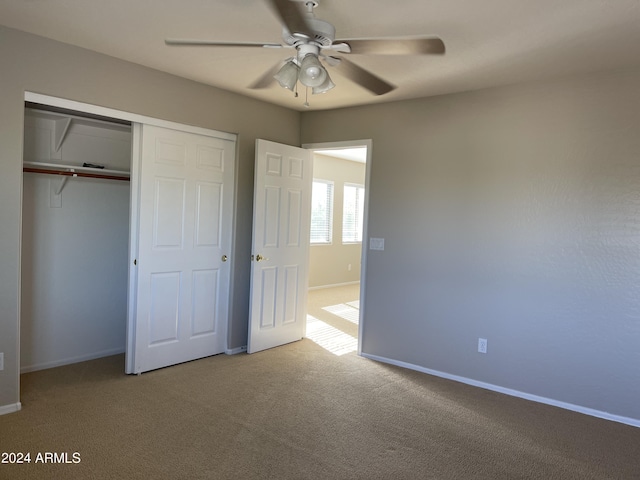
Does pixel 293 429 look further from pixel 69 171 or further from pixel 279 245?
pixel 69 171

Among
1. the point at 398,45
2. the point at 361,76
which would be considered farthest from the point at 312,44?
the point at 361,76

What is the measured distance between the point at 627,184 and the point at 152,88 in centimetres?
358

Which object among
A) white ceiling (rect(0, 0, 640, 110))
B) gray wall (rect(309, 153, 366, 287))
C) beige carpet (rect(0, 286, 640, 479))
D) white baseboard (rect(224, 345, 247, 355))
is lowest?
beige carpet (rect(0, 286, 640, 479))

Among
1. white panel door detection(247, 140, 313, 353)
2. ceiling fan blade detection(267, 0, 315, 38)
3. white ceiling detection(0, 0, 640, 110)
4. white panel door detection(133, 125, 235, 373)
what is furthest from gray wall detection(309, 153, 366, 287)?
ceiling fan blade detection(267, 0, 315, 38)

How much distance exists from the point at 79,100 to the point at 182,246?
1.35 meters

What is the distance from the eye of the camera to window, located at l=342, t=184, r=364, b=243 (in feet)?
27.5

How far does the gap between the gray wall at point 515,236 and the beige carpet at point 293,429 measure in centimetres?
34

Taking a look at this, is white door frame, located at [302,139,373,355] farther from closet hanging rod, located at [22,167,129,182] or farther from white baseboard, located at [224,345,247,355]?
closet hanging rod, located at [22,167,129,182]

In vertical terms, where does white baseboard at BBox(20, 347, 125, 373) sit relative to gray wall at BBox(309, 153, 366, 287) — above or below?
below

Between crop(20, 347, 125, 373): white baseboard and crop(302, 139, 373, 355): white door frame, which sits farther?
crop(302, 139, 373, 355): white door frame

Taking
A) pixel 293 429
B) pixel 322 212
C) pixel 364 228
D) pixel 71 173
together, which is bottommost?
pixel 293 429

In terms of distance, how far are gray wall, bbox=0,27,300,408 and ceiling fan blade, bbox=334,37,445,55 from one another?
1951 mm

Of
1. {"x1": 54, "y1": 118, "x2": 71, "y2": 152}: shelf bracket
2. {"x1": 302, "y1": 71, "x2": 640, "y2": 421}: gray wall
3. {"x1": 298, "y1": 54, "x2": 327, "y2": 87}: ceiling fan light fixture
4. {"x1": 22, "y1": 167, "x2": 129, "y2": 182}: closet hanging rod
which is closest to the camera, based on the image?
{"x1": 298, "y1": 54, "x2": 327, "y2": 87}: ceiling fan light fixture

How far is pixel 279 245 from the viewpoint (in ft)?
13.9
